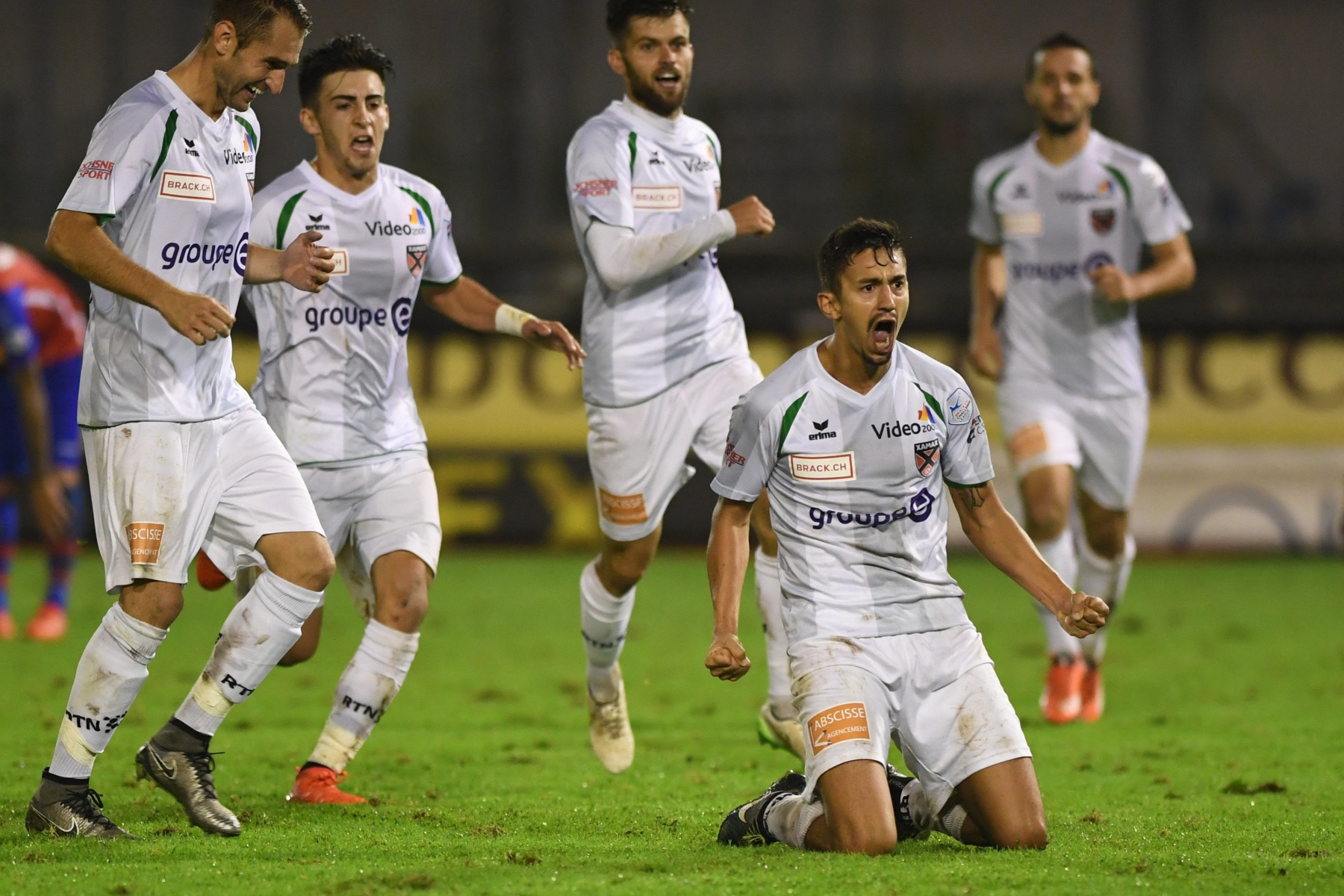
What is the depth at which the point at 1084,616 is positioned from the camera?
431cm

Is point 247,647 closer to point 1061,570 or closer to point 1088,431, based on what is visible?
point 1061,570

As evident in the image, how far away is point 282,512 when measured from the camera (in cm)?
484

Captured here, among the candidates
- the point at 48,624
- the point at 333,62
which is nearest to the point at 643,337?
the point at 333,62

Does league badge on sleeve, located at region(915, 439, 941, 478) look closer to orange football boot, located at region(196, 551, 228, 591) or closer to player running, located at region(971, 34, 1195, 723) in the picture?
orange football boot, located at region(196, 551, 228, 591)

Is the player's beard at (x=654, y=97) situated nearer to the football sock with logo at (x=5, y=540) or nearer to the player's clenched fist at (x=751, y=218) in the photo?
the player's clenched fist at (x=751, y=218)

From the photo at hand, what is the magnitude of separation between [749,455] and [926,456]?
487 millimetres

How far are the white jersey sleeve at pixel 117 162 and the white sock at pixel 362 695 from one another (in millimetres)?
1601

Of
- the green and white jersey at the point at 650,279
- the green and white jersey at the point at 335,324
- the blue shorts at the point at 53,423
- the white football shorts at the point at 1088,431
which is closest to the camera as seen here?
the green and white jersey at the point at 335,324

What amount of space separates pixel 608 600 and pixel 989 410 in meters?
7.73

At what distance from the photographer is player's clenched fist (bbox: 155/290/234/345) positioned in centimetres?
436

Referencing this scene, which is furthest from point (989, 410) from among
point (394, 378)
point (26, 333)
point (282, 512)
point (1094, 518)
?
point (282, 512)

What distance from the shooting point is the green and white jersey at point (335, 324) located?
5.59 meters

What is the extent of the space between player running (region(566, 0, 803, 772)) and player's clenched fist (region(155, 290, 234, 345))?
1722 millimetres

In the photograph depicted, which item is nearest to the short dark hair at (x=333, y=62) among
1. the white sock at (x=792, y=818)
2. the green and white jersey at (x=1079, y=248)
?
the white sock at (x=792, y=818)
